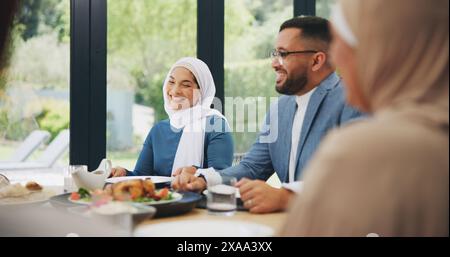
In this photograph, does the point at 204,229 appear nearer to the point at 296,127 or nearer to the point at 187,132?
the point at 296,127

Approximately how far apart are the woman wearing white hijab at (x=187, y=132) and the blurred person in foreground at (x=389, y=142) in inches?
73.4

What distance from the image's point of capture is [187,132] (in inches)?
111

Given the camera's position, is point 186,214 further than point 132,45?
No

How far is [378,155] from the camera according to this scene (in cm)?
70

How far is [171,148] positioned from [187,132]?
0.11 m

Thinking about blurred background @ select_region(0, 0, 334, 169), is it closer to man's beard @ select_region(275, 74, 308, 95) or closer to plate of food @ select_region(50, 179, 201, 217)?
man's beard @ select_region(275, 74, 308, 95)

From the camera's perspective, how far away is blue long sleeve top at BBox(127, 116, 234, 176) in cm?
269

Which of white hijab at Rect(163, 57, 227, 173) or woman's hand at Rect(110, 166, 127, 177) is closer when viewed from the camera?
woman's hand at Rect(110, 166, 127, 177)

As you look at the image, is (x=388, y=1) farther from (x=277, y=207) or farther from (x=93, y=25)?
(x=93, y=25)

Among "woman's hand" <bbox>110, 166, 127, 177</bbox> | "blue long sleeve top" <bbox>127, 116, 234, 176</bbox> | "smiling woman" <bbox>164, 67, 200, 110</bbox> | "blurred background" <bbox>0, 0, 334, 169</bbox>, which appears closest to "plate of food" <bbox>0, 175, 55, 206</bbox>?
"woman's hand" <bbox>110, 166, 127, 177</bbox>

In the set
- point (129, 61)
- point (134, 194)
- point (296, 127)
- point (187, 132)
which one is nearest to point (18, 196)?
point (134, 194)

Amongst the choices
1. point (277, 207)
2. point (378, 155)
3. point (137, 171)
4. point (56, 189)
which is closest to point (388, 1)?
point (378, 155)
